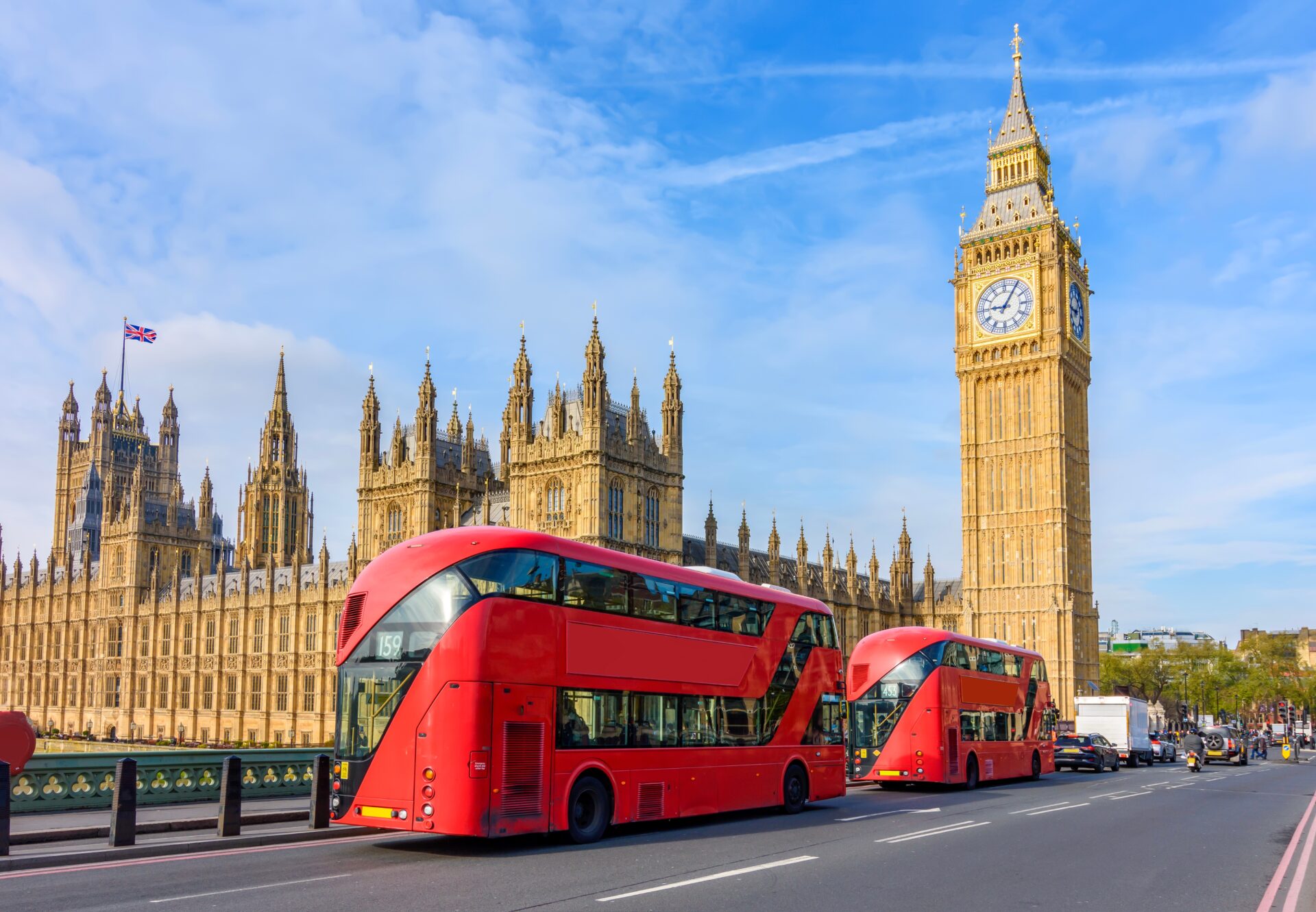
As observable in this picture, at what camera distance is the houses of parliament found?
208 feet

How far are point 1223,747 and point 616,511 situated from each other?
114ft

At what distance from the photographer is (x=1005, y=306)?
89.3 meters

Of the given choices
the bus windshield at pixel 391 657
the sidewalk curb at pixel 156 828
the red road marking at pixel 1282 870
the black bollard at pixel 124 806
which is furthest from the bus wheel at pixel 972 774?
the black bollard at pixel 124 806

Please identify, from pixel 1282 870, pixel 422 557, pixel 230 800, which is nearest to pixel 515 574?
pixel 422 557

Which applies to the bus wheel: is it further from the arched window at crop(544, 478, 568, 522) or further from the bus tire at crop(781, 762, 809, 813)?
the arched window at crop(544, 478, 568, 522)

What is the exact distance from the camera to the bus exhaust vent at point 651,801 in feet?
63.7

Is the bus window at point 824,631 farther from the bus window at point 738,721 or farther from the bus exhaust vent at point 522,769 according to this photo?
the bus exhaust vent at point 522,769

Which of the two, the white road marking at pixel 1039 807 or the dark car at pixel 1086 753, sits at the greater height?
the white road marking at pixel 1039 807

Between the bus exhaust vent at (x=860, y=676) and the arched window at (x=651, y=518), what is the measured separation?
31685 mm

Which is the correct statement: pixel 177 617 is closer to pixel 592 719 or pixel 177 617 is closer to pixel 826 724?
pixel 826 724

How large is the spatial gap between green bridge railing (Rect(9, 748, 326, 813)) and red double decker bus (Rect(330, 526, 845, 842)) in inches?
222

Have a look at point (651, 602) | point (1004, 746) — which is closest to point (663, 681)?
point (651, 602)

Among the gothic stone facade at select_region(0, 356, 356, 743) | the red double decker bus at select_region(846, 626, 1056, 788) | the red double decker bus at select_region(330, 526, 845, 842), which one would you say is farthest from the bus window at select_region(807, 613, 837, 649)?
the gothic stone facade at select_region(0, 356, 356, 743)

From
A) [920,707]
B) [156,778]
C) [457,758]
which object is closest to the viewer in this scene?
[457,758]
